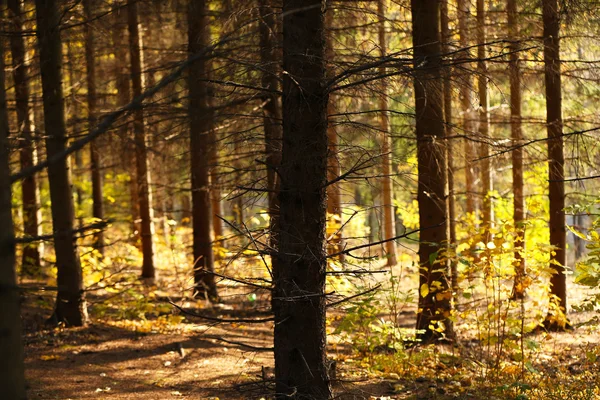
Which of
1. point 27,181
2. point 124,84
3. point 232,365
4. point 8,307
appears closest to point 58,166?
point 232,365

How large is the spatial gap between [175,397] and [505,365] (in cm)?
416

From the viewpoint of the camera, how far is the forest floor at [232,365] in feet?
22.1

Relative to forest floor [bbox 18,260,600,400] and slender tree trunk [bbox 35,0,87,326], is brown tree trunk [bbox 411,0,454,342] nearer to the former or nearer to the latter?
forest floor [bbox 18,260,600,400]

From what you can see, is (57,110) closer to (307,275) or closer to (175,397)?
(175,397)

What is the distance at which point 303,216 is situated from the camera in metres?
4.73

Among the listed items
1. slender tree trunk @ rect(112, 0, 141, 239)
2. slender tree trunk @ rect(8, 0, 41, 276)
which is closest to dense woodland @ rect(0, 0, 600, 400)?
slender tree trunk @ rect(8, 0, 41, 276)

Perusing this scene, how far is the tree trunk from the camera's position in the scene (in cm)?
470

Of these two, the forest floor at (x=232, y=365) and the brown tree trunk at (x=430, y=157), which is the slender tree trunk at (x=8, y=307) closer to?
→ the forest floor at (x=232, y=365)

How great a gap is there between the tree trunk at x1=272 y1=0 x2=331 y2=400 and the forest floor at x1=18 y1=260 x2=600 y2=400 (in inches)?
25.2

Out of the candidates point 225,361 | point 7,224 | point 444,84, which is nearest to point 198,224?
point 225,361

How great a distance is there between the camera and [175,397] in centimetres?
689

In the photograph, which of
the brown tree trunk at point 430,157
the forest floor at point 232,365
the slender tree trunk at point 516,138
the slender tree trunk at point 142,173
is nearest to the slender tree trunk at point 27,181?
the slender tree trunk at point 142,173

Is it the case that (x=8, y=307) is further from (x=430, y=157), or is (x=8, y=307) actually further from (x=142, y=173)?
(x=142, y=173)

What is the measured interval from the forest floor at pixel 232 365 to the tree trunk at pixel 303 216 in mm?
641
